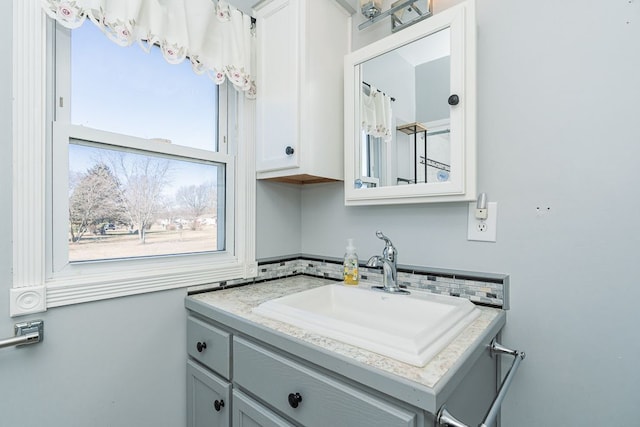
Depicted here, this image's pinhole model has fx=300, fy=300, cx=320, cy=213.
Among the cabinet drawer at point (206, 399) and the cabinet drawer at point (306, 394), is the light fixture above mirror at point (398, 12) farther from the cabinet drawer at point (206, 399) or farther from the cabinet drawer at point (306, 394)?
the cabinet drawer at point (206, 399)

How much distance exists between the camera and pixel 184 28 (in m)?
1.14

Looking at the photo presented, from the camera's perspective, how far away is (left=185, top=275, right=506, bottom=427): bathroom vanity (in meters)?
0.61

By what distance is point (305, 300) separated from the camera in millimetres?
1153

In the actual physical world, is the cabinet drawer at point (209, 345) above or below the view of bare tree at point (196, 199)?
below

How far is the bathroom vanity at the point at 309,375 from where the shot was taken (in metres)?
0.61

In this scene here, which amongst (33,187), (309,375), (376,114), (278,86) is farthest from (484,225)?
(33,187)

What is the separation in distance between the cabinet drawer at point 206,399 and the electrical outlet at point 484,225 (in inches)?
39.8

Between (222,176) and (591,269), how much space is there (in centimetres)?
141

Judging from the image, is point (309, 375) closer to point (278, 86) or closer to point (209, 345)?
point (209, 345)

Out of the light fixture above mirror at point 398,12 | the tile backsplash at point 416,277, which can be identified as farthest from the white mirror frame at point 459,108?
the tile backsplash at point 416,277

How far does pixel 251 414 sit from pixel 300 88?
1194 mm

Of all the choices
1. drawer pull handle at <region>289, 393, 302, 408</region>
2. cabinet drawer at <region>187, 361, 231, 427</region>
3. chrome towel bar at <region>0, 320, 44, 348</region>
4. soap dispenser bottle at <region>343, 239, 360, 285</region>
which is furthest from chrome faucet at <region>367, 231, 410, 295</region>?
chrome towel bar at <region>0, 320, 44, 348</region>

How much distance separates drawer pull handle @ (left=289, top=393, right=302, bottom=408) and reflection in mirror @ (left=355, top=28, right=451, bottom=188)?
82 cm

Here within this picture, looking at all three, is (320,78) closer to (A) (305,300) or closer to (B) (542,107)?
(B) (542,107)
